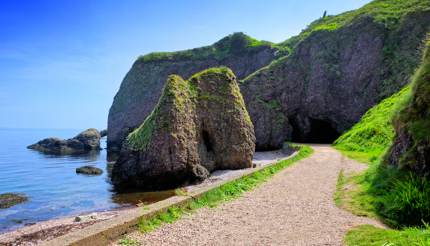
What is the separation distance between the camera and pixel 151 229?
32.2 ft

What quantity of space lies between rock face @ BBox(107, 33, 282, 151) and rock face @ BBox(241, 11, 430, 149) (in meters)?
20.3

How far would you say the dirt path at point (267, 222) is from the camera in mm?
9008

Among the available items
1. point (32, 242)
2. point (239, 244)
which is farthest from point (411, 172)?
point (32, 242)

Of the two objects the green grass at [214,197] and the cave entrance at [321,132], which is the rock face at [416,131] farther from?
the cave entrance at [321,132]

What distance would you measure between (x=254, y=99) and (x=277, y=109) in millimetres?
4192

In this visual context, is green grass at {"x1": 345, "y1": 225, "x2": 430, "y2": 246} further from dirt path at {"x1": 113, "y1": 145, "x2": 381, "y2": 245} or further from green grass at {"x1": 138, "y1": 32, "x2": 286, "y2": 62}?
green grass at {"x1": 138, "y1": 32, "x2": 286, "y2": 62}

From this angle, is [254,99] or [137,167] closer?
[137,167]

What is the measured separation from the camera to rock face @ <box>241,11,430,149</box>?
51.2 meters

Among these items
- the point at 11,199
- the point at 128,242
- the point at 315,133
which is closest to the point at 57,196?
the point at 11,199

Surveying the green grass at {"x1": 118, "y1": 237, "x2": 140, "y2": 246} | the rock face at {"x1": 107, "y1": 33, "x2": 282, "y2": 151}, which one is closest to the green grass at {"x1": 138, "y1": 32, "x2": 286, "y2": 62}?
the rock face at {"x1": 107, "y1": 33, "x2": 282, "y2": 151}

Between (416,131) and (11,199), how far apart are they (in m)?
24.9

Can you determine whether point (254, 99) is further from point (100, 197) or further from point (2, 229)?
point (2, 229)

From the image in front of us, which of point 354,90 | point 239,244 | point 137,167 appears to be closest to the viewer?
point 239,244

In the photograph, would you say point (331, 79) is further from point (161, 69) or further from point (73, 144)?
point (73, 144)
